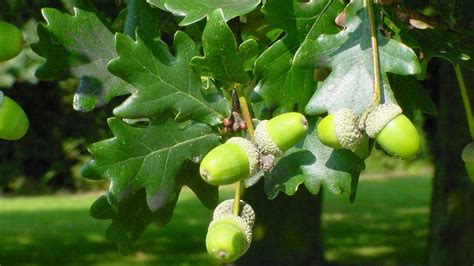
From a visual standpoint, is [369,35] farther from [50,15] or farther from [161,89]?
[50,15]

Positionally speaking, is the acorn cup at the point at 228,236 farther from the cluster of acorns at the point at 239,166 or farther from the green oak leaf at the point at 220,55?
the green oak leaf at the point at 220,55

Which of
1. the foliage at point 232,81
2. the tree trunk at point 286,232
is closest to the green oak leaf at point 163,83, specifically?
the foliage at point 232,81

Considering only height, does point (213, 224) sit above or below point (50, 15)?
below

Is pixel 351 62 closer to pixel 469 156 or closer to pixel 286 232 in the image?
pixel 469 156

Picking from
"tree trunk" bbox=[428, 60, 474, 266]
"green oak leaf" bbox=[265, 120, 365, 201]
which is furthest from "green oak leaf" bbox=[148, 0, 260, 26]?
"tree trunk" bbox=[428, 60, 474, 266]

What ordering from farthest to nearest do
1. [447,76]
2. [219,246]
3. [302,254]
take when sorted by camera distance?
[302,254], [447,76], [219,246]

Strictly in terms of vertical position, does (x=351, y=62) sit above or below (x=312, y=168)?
above

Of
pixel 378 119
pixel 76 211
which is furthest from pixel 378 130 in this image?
pixel 76 211

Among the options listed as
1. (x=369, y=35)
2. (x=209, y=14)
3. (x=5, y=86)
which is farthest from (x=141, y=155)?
(x=5, y=86)
